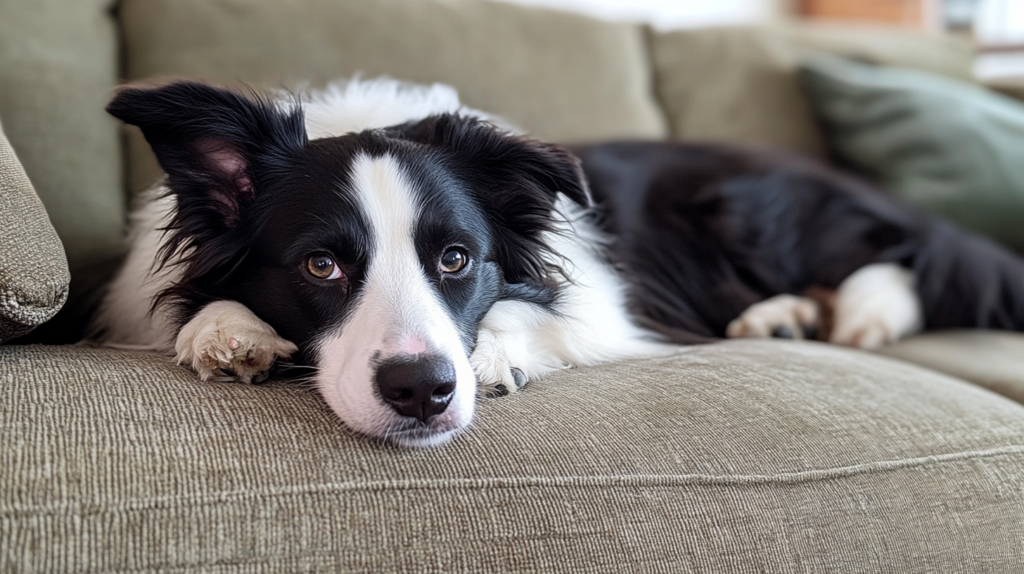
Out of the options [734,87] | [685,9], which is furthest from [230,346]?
[685,9]

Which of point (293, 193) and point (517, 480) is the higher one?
point (293, 193)

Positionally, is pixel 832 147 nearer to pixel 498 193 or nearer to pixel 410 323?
pixel 498 193

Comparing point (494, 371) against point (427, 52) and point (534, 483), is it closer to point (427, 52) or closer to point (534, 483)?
point (534, 483)

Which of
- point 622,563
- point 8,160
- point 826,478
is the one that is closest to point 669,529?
point 622,563

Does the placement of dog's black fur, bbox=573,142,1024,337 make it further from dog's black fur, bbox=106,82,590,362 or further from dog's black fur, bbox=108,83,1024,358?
dog's black fur, bbox=106,82,590,362

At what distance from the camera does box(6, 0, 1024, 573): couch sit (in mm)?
1036

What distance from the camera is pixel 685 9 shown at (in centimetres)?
466

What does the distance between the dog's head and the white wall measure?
272 centimetres

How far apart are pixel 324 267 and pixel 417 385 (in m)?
0.34

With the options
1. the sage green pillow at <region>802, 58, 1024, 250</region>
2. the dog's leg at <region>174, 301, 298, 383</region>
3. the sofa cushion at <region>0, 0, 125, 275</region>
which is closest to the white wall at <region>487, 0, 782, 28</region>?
the sage green pillow at <region>802, 58, 1024, 250</region>

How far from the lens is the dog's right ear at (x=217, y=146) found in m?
1.45

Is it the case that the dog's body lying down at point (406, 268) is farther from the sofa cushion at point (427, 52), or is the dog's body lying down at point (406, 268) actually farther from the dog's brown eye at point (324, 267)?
the sofa cushion at point (427, 52)

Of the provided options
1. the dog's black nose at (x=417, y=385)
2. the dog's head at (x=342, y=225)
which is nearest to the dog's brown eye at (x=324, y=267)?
the dog's head at (x=342, y=225)

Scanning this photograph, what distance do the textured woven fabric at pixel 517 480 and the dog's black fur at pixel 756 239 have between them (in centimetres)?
86
